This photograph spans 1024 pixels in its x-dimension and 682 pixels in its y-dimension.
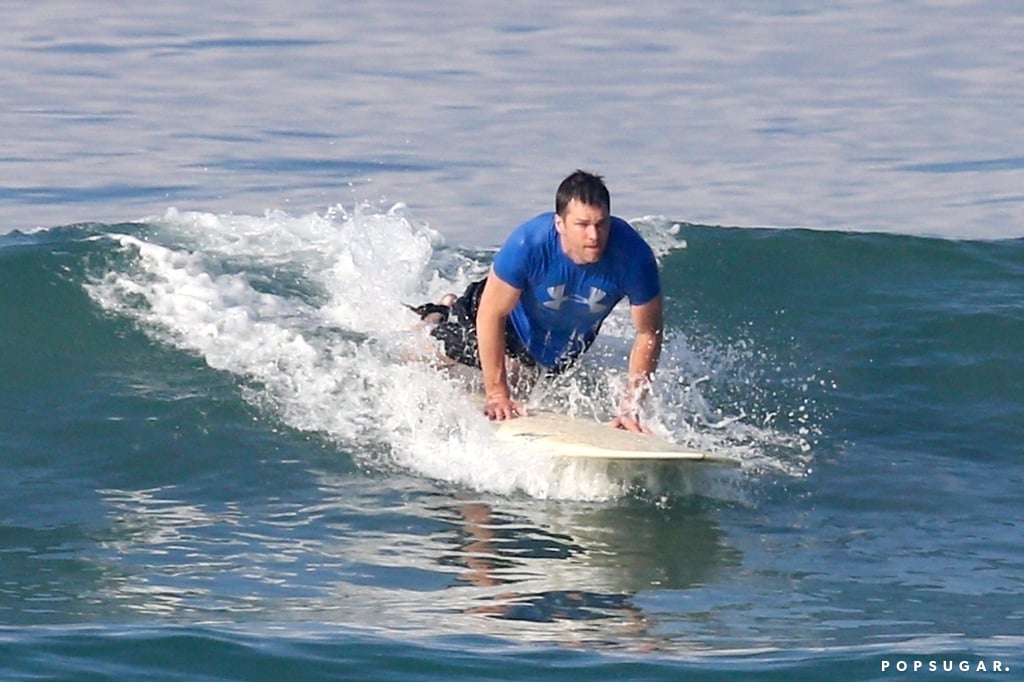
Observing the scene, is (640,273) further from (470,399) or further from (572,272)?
(470,399)

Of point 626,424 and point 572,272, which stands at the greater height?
point 572,272

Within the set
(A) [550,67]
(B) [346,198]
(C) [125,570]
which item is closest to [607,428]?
(C) [125,570]

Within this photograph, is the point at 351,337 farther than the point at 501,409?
Yes

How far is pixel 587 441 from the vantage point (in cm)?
887

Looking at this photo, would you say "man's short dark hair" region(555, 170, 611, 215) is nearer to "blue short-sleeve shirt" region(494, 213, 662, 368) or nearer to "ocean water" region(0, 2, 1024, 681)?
"blue short-sleeve shirt" region(494, 213, 662, 368)

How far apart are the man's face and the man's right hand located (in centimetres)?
88

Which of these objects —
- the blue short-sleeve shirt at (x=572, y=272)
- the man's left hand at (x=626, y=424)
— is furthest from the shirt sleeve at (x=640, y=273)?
the man's left hand at (x=626, y=424)

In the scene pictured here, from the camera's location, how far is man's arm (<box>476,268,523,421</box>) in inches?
362

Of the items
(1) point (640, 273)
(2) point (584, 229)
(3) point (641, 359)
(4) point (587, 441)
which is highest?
(2) point (584, 229)

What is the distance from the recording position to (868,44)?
2511 centimetres

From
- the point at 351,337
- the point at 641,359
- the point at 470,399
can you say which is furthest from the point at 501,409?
the point at 351,337

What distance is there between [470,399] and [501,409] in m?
0.52

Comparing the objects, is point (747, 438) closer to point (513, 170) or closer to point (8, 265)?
point (8, 265)

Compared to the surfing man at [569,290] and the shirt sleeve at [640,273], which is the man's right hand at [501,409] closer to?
the surfing man at [569,290]
